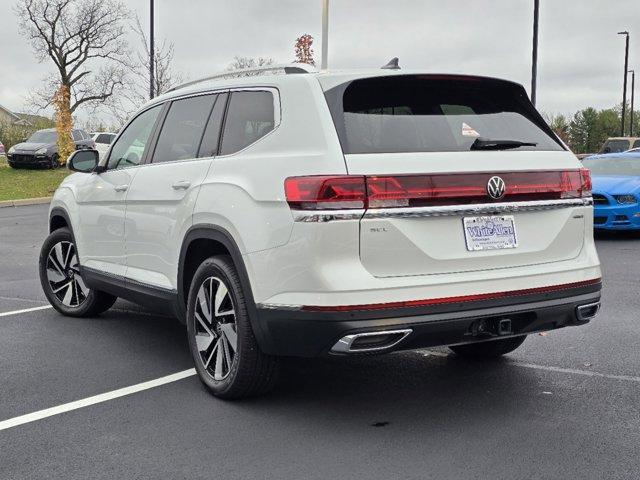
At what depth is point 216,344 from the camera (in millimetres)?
4734

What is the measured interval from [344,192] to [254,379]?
1228 millimetres

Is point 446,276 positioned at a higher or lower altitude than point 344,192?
lower

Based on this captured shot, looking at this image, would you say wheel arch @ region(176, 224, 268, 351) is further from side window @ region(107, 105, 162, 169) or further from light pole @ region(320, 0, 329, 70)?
light pole @ region(320, 0, 329, 70)

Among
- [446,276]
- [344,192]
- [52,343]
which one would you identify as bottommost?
[52,343]

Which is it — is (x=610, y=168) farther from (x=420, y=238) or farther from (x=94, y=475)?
(x=94, y=475)

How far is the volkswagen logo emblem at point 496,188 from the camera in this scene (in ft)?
13.6

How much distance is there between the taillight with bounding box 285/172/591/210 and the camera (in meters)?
3.90

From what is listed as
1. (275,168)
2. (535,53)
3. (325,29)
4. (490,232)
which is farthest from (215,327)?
(535,53)

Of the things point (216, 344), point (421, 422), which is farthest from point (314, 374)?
point (421, 422)

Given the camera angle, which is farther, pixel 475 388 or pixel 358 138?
pixel 475 388

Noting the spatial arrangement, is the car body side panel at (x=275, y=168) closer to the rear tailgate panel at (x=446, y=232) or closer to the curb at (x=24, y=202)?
the rear tailgate panel at (x=446, y=232)

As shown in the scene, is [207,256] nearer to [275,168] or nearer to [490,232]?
[275,168]

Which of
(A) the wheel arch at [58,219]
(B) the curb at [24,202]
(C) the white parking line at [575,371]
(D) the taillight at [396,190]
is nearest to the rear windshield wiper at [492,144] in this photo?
(D) the taillight at [396,190]

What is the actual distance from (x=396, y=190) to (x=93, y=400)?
217cm
